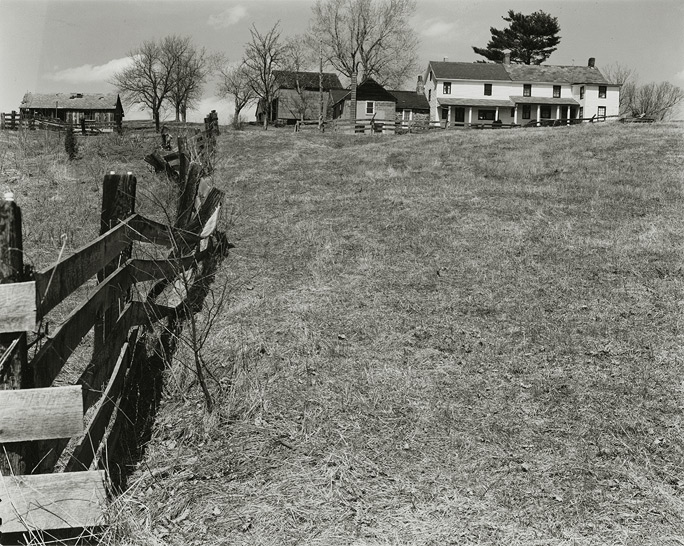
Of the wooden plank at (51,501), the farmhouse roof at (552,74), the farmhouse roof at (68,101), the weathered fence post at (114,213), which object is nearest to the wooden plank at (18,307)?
the wooden plank at (51,501)

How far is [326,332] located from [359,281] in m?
1.82

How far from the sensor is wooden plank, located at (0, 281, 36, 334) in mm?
2893

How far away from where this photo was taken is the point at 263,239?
10.6 m

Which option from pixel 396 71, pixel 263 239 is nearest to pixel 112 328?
pixel 263 239

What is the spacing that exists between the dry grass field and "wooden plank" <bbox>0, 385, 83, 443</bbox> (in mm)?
670

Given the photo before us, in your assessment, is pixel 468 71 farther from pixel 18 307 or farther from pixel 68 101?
pixel 18 307

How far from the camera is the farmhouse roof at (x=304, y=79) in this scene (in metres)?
69.1

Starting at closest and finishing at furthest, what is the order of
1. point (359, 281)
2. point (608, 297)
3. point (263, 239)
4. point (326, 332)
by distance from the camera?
point (326, 332) → point (608, 297) → point (359, 281) → point (263, 239)

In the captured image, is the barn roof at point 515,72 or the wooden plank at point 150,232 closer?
the wooden plank at point 150,232

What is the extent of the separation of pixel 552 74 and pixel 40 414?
7036 cm

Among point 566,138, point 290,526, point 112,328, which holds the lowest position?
point 290,526

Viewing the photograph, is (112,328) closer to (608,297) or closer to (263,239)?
(608,297)

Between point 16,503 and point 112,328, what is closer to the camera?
point 16,503

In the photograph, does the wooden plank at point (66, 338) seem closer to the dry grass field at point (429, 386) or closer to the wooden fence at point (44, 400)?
the wooden fence at point (44, 400)
